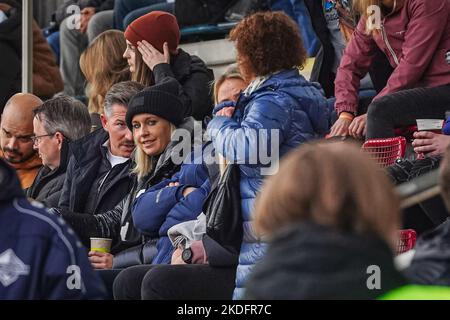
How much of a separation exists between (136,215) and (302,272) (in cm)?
378

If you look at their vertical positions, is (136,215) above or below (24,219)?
below

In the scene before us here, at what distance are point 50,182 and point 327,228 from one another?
5.35 m

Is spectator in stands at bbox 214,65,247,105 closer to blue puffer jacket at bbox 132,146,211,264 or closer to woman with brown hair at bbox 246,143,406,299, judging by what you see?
blue puffer jacket at bbox 132,146,211,264

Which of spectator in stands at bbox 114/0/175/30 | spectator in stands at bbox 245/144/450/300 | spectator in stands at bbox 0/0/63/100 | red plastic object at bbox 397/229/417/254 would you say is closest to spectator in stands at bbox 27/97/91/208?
spectator in stands at bbox 0/0/63/100

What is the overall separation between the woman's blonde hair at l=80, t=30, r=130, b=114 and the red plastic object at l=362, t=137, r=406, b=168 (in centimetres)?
260

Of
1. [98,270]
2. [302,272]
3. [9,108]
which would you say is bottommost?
[98,270]

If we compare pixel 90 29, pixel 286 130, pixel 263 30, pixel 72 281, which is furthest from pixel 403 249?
pixel 90 29

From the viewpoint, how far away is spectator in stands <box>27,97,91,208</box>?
326 inches

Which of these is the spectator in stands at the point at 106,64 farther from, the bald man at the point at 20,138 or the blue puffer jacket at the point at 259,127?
the blue puffer jacket at the point at 259,127

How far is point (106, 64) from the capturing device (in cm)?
867

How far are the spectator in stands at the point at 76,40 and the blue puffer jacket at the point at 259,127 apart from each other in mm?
5656

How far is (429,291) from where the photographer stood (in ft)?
10.3

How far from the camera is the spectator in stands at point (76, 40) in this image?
11625mm

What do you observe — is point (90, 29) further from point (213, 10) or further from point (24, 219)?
point (24, 219)
